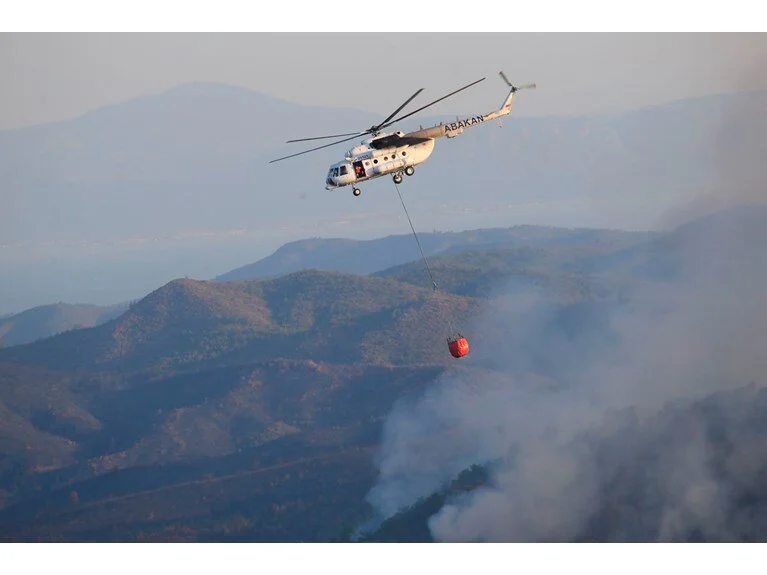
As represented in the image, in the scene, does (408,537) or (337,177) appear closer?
(337,177)

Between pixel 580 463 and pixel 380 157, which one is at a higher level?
pixel 380 157

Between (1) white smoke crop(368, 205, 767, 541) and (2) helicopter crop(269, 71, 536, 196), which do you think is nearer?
(2) helicopter crop(269, 71, 536, 196)

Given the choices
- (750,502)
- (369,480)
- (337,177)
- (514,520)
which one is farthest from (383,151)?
(369,480)

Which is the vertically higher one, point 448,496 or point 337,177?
point 337,177

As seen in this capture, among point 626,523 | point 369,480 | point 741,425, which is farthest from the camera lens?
point 369,480

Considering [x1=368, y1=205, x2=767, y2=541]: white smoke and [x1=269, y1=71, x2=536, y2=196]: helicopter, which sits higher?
[x1=269, y1=71, x2=536, y2=196]: helicopter

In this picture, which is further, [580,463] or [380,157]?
[580,463]

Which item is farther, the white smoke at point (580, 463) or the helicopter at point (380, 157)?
the white smoke at point (580, 463)

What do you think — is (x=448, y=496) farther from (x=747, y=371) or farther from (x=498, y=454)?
(x=747, y=371)

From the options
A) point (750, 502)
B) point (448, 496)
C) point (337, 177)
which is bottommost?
point (750, 502)

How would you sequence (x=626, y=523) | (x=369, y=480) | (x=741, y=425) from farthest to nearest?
(x=369, y=480)
(x=741, y=425)
(x=626, y=523)

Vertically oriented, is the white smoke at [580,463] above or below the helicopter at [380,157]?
below
